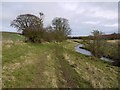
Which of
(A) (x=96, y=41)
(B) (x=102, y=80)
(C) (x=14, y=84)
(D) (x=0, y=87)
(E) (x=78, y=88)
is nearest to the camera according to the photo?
(D) (x=0, y=87)

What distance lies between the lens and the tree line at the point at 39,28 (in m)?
54.8

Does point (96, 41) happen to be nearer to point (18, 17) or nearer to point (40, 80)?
point (40, 80)

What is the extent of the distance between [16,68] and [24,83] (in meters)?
3.91

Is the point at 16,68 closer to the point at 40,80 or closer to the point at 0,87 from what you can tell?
the point at 40,80

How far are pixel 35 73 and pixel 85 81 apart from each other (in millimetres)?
4030

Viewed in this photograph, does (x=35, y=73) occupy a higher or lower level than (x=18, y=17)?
lower

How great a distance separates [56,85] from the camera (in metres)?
16.5

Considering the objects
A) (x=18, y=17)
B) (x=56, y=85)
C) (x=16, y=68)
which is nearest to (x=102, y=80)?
(x=56, y=85)

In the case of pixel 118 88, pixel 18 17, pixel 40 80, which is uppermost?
pixel 18 17

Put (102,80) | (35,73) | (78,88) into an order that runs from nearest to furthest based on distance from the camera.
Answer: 1. (78,88)
2. (35,73)
3. (102,80)

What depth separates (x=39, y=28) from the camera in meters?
56.6

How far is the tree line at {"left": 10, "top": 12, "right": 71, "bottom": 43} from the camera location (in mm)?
54750

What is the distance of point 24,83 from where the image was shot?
607 inches

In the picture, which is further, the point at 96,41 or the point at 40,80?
the point at 96,41
